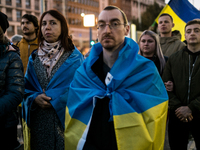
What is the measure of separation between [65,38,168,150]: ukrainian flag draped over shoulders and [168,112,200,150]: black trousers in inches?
45.4

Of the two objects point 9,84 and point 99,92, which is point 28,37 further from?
point 99,92

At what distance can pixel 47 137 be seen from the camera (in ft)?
8.90

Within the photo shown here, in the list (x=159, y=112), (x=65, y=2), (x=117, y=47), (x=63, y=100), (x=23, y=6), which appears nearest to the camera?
(x=159, y=112)

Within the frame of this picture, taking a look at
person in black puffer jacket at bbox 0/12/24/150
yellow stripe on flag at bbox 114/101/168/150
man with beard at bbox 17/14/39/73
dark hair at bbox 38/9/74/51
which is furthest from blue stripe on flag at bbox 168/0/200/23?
person in black puffer jacket at bbox 0/12/24/150

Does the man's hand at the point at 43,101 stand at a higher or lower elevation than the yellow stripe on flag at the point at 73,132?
higher

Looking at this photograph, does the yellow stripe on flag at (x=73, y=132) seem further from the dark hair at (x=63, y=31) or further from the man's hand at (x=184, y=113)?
the man's hand at (x=184, y=113)

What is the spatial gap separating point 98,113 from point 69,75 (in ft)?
2.59

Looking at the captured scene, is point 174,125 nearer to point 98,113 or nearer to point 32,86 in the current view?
point 98,113

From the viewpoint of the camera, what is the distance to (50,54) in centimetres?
284

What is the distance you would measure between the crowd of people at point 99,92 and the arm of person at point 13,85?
0.01 meters

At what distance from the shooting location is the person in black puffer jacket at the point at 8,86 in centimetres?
242

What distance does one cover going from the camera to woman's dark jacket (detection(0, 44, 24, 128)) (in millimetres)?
2404

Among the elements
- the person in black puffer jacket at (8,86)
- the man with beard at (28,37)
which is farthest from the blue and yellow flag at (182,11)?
the person in black puffer jacket at (8,86)

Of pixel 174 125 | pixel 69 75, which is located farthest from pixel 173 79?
pixel 69 75
